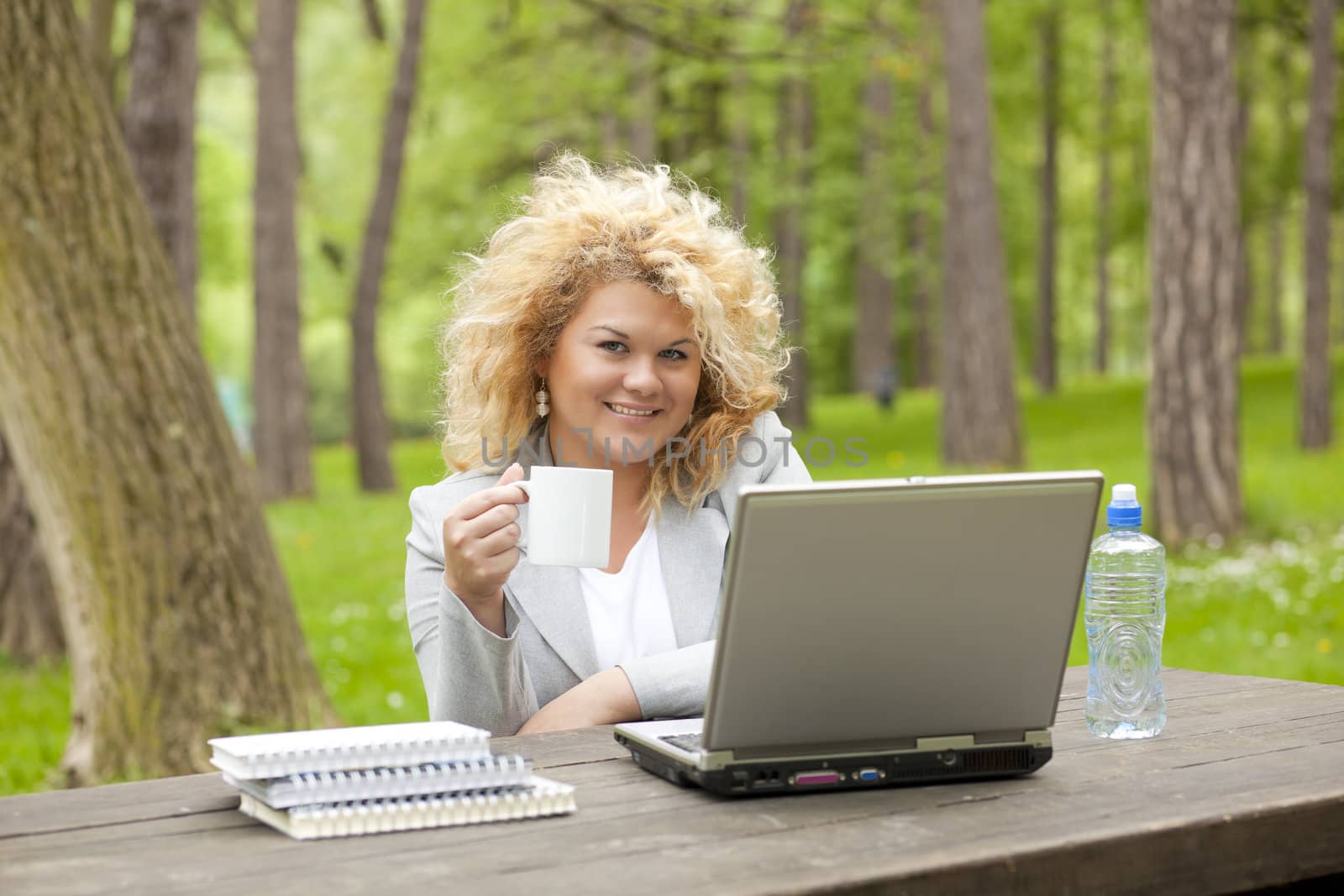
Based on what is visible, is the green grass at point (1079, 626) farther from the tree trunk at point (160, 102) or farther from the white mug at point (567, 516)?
the tree trunk at point (160, 102)

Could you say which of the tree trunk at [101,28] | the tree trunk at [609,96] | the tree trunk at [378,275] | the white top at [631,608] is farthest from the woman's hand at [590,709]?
the tree trunk at [609,96]

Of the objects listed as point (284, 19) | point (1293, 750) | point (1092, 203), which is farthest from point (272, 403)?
point (1092, 203)

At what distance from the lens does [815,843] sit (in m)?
1.79

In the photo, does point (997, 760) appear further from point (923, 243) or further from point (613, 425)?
point (923, 243)

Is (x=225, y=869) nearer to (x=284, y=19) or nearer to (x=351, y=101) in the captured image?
(x=284, y=19)

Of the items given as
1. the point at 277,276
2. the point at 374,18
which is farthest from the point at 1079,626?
the point at 374,18

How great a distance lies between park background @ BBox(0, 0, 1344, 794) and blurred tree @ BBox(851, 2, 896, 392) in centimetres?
8

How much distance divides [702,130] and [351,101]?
747cm

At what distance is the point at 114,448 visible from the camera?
184 inches

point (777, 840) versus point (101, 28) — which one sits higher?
point (101, 28)

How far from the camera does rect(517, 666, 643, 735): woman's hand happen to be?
8.73ft

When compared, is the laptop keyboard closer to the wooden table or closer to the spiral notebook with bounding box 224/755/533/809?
the wooden table

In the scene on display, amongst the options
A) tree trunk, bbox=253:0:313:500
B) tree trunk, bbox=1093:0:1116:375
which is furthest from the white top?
tree trunk, bbox=1093:0:1116:375

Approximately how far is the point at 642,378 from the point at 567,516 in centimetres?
63
